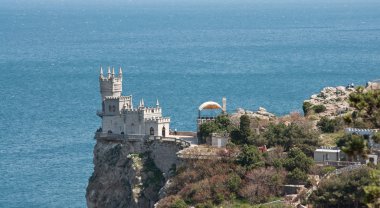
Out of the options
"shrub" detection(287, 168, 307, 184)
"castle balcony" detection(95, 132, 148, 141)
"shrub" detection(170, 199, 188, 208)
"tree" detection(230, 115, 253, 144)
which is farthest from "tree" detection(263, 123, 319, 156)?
"castle balcony" detection(95, 132, 148, 141)

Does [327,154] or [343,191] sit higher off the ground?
[327,154]

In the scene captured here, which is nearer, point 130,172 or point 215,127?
point 215,127

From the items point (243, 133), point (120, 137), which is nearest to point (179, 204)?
point (243, 133)

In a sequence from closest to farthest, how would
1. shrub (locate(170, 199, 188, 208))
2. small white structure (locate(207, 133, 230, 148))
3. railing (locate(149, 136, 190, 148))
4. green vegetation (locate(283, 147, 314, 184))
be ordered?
green vegetation (locate(283, 147, 314, 184)), shrub (locate(170, 199, 188, 208)), small white structure (locate(207, 133, 230, 148)), railing (locate(149, 136, 190, 148))

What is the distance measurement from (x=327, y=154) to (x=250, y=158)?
15.9 ft

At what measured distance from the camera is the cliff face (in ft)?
264

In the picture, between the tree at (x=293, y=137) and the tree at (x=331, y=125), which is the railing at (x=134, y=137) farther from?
the tree at (x=331, y=125)

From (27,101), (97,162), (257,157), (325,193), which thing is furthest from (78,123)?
(325,193)

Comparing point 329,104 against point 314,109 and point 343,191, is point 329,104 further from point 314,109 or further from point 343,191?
point 343,191

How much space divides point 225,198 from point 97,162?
49.5 ft

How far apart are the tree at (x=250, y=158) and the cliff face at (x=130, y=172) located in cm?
616

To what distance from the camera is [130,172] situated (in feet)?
269

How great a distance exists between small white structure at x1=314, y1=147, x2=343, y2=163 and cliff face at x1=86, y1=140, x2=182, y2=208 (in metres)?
10.1

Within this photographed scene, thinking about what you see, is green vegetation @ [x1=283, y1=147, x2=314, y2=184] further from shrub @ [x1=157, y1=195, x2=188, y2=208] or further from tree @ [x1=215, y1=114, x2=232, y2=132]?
tree @ [x1=215, y1=114, x2=232, y2=132]
